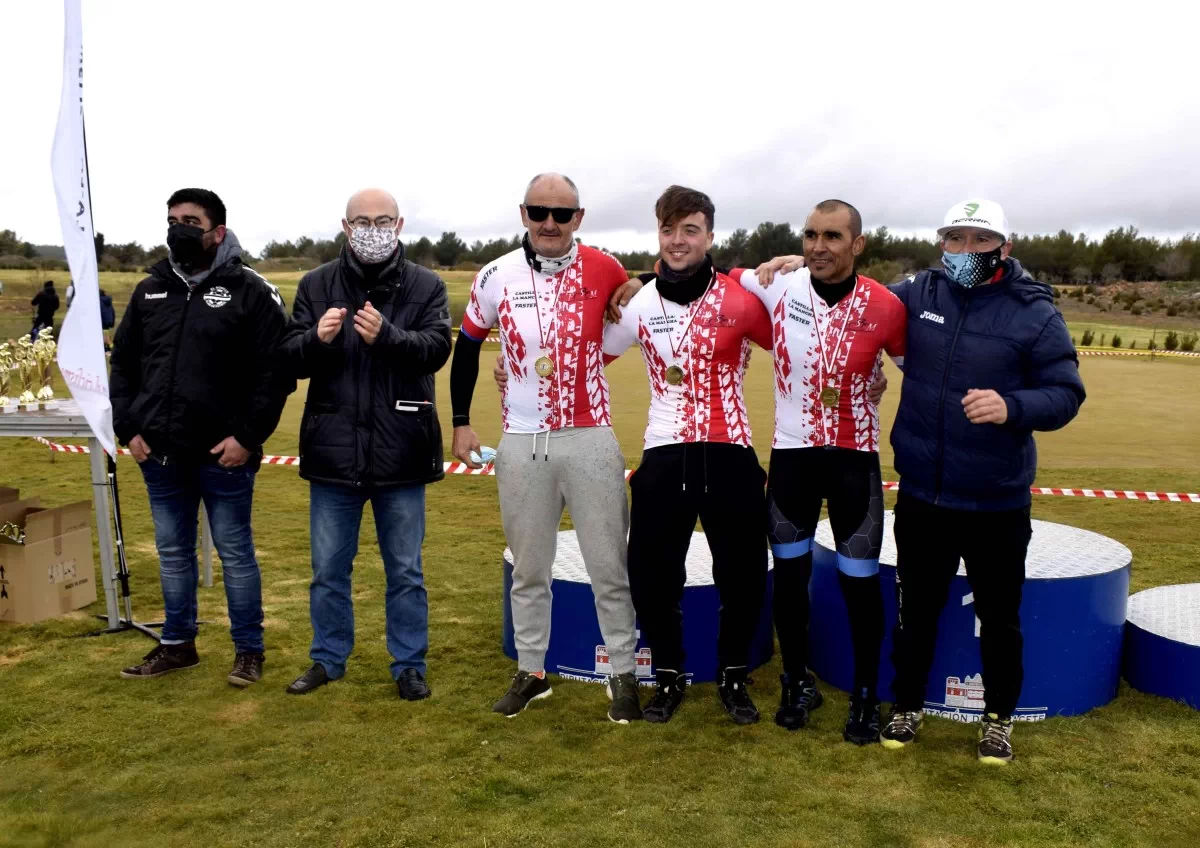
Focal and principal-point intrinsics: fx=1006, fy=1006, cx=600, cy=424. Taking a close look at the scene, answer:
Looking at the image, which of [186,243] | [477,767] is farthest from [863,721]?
[186,243]

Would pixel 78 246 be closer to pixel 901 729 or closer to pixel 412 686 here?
pixel 412 686

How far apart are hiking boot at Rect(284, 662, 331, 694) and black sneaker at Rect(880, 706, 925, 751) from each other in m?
2.52

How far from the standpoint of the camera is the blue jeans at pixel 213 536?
4672 millimetres

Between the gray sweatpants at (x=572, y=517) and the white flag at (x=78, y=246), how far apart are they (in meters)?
1.82

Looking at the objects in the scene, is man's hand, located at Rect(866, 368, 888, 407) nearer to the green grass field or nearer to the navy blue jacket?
the navy blue jacket

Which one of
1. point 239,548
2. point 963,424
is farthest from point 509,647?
point 963,424

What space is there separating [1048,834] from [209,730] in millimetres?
3245

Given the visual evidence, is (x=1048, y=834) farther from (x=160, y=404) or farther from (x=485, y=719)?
(x=160, y=404)

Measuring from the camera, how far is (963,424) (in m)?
3.83

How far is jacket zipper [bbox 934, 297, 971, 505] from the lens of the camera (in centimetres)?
386

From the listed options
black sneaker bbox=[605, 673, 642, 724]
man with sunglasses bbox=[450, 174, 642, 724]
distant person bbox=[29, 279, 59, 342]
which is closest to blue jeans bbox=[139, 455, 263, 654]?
man with sunglasses bbox=[450, 174, 642, 724]

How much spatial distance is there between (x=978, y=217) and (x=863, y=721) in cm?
207

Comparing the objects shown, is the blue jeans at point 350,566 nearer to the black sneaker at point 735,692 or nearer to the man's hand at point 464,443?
the man's hand at point 464,443

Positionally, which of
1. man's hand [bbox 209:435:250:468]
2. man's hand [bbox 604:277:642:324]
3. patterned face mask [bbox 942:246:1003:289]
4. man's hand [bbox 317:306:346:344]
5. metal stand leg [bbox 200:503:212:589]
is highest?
patterned face mask [bbox 942:246:1003:289]
